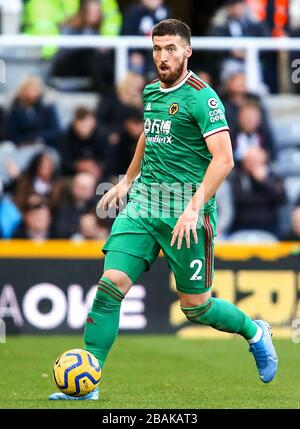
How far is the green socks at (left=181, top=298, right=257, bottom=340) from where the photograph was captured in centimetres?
802

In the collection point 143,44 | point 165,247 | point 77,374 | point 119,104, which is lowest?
point 77,374

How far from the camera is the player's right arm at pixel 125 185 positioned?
26.9ft

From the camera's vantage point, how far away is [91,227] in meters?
13.6

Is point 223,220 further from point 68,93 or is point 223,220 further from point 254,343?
point 254,343

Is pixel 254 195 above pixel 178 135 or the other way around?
the other way around

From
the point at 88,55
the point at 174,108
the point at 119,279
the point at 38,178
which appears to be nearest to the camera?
the point at 119,279

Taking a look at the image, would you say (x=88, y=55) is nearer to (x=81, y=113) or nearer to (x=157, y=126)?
(x=81, y=113)

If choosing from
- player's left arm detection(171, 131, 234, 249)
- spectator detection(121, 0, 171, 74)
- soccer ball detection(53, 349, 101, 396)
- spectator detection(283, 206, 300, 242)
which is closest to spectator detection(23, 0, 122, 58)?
spectator detection(121, 0, 171, 74)

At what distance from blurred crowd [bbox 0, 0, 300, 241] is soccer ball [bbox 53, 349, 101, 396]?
604 cm

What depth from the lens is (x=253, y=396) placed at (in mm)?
7977

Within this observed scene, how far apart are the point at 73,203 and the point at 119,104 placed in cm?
144

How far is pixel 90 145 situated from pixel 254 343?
6367mm

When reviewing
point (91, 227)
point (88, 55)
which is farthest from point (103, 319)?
point (88, 55)

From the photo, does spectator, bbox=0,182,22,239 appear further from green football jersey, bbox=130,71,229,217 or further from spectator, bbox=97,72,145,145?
green football jersey, bbox=130,71,229,217
